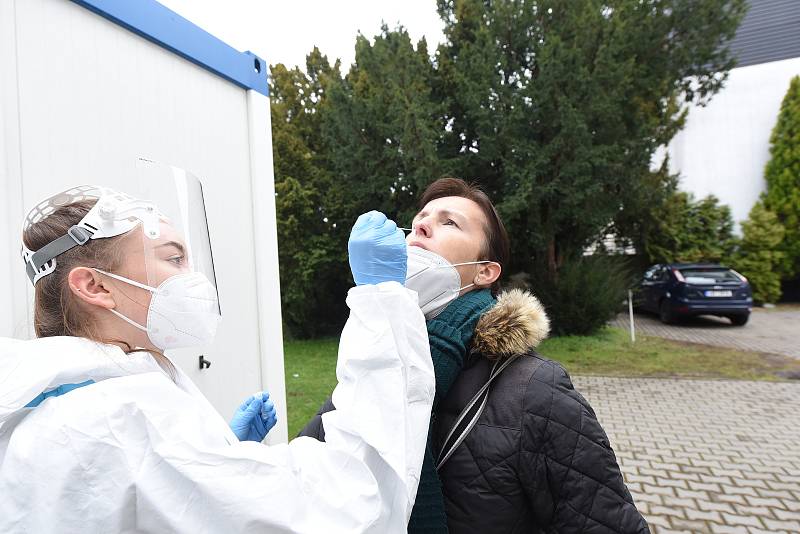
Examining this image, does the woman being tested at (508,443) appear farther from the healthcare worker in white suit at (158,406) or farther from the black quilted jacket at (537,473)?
the healthcare worker in white suit at (158,406)

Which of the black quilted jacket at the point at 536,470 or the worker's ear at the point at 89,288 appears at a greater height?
the worker's ear at the point at 89,288

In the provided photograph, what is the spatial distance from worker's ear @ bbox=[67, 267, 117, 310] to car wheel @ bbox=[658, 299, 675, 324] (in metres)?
14.1

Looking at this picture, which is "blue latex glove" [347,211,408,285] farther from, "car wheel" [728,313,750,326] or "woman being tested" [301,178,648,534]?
"car wheel" [728,313,750,326]

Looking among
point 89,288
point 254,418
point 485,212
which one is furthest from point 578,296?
point 89,288

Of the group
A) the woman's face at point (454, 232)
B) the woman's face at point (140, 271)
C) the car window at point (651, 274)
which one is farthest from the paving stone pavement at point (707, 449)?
the car window at point (651, 274)

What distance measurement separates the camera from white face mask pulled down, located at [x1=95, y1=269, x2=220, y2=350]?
1.21 meters

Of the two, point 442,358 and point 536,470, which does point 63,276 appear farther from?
point 536,470

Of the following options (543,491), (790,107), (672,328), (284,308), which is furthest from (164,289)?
(790,107)

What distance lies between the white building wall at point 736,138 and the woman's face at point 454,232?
19.3 metres

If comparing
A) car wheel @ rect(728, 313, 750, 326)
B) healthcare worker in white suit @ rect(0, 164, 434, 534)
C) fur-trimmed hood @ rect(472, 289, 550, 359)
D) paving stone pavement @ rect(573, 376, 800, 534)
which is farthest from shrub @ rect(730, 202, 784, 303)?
healthcare worker in white suit @ rect(0, 164, 434, 534)

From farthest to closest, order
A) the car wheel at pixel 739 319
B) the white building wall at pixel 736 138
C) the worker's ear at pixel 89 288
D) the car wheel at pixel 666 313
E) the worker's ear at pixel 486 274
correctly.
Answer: the white building wall at pixel 736 138 < the car wheel at pixel 666 313 < the car wheel at pixel 739 319 < the worker's ear at pixel 486 274 < the worker's ear at pixel 89 288

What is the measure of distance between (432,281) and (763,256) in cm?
1869

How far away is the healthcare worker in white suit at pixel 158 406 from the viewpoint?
2.91 feet

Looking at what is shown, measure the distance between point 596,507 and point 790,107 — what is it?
833 inches
